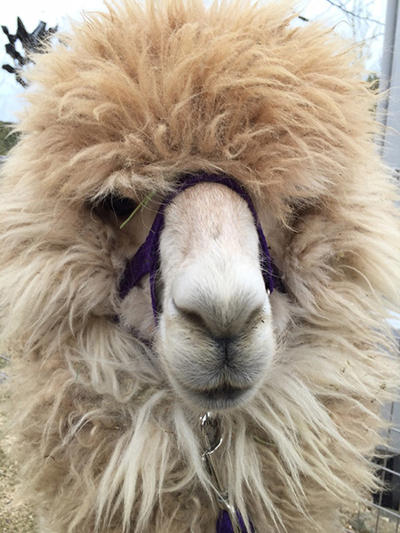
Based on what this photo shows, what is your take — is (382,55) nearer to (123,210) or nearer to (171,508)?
(123,210)

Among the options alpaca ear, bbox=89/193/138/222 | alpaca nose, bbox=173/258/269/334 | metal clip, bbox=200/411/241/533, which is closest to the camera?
alpaca nose, bbox=173/258/269/334

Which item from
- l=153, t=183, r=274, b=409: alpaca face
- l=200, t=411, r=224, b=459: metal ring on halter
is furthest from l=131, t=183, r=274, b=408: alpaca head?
l=200, t=411, r=224, b=459: metal ring on halter

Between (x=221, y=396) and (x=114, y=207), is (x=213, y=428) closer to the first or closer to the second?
(x=221, y=396)

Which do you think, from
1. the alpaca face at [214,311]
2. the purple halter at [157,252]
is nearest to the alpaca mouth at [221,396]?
the alpaca face at [214,311]

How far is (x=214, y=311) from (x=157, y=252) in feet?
1.06

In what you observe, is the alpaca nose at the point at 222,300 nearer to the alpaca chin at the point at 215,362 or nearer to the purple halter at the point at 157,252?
the alpaca chin at the point at 215,362

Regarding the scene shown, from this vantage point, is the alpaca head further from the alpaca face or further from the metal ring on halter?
the metal ring on halter

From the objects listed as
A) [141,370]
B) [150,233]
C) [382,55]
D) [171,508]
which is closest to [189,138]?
[150,233]

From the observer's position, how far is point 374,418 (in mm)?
1320

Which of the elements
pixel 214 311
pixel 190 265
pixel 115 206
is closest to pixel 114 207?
pixel 115 206

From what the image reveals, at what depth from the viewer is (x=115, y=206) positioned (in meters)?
1.25

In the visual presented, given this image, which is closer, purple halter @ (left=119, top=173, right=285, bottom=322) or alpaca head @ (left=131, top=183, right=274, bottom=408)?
alpaca head @ (left=131, top=183, right=274, bottom=408)

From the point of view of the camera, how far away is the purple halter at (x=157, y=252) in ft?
3.76

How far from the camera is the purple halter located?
1.15 metres
